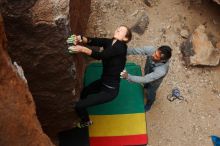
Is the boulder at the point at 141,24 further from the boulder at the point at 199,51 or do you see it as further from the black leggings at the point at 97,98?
the black leggings at the point at 97,98

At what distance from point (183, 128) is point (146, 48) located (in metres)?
1.65

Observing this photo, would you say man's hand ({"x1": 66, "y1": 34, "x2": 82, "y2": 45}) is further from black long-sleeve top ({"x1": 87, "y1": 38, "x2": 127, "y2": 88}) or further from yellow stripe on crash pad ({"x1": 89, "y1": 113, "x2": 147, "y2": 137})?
yellow stripe on crash pad ({"x1": 89, "y1": 113, "x2": 147, "y2": 137})

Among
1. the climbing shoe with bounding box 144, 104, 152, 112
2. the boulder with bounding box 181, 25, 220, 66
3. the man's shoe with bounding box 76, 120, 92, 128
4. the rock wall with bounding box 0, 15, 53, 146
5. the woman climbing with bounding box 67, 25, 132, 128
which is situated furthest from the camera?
the boulder with bounding box 181, 25, 220, 66

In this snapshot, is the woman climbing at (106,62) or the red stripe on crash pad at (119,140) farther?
the red stripe on crash pad at (119,140)

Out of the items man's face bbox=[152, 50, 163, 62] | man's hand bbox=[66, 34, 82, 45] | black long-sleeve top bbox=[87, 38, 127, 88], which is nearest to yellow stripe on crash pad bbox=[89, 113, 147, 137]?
black long-sleeve top bbox=[87, 38, 127, 88]

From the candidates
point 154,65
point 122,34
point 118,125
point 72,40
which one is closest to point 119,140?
point 118,125

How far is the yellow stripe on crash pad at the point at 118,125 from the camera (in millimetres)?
7297

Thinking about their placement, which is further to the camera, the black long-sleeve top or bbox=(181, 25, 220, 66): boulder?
bbox=(181, 25, 220, 66): boulder

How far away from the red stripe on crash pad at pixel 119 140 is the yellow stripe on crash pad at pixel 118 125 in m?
→ 0.06

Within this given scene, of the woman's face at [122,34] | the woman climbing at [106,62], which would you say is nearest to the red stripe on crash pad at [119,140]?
the woman climbing at [106,62]

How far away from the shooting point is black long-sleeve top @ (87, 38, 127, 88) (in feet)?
19.7

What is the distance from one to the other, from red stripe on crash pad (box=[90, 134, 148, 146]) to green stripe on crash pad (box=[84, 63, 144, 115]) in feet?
1.30

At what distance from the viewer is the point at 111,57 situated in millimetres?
6070

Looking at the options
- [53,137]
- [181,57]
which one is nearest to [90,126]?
[53,137]
